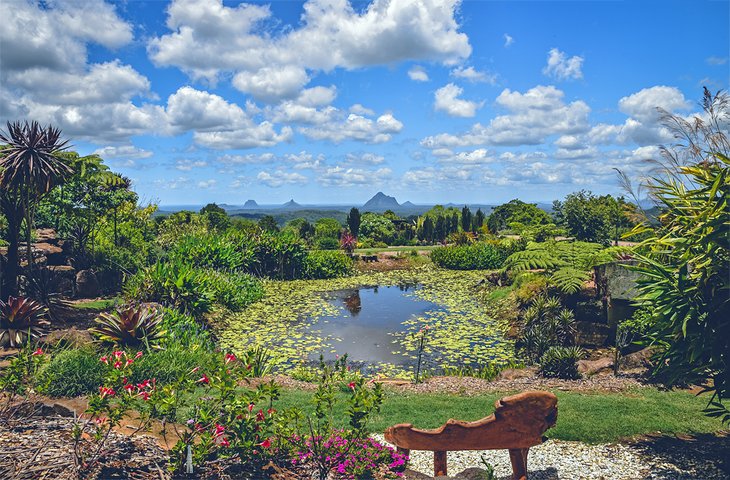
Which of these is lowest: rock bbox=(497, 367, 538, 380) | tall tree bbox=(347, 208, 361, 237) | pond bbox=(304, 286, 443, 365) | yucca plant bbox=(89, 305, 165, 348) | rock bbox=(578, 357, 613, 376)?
pond bbox=(304, 286, 443, 365)

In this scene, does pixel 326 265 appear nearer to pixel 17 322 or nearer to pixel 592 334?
pixel 592 334

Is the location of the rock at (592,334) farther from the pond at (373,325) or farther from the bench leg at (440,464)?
the bench leg at (440,464)

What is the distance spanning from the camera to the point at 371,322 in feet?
46.4

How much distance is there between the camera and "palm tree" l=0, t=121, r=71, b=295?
11.5 m

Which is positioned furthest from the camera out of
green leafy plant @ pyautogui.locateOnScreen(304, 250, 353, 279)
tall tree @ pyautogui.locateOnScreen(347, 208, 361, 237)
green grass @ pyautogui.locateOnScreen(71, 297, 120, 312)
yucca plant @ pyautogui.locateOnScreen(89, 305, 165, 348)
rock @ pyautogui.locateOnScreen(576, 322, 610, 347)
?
tall tree @ pyautogui.locateOnScreen(347, 208, 361, 237)

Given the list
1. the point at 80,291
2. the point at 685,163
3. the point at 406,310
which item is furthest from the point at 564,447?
the point at 80,291

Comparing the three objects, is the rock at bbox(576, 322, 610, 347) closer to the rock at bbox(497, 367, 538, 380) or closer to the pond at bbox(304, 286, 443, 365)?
the rock at bbox(497, 367, 538, 380)

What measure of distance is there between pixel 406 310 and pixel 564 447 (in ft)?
34.7

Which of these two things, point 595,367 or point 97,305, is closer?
point 595,367

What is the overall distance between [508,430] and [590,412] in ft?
8.94

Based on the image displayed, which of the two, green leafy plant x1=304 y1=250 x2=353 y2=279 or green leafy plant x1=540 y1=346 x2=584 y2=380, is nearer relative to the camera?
green leafy plant x1=540 y1=346 x2=584 y2=380

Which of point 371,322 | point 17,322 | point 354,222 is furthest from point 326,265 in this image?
point 17,322

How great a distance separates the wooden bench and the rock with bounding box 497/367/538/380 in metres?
4.66

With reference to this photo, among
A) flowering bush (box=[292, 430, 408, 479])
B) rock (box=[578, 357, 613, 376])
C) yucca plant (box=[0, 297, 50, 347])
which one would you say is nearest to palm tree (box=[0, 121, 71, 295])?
yucca plant (box=[0, 297, 50, 347])
